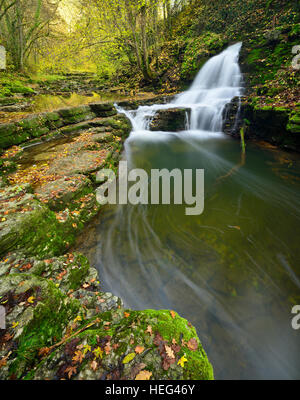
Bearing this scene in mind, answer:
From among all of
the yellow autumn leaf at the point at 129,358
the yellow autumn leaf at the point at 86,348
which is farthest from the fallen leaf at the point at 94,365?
the yellow autumn leaf at the point at 129,358

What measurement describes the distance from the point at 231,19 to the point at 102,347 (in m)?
22.4

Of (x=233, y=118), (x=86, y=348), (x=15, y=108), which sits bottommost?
(x=86, y=348)

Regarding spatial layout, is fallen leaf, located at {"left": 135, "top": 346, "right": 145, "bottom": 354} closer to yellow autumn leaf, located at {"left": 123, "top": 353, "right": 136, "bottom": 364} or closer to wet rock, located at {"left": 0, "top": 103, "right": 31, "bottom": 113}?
yellow autumn leaf, located at {"left": 123, "top": 353, "right": 136, "bottom": 364}

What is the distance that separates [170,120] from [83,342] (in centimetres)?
1203

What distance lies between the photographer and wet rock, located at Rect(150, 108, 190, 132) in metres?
11.2

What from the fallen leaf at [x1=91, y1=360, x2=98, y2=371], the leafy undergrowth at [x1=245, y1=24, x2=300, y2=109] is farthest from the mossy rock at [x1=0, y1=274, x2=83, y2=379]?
the leafy undergrowth at [x1=245, y1=24, x2=300, y2=109]

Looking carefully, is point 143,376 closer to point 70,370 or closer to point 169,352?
point 169,352

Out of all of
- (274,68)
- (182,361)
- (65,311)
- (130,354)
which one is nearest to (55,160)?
(65,311)

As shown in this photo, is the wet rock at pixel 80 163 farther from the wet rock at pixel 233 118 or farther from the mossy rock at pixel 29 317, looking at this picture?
the wet rock at pixel 233 118

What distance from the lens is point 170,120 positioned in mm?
11469

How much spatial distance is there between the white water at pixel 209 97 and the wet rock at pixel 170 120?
0.36 metres
